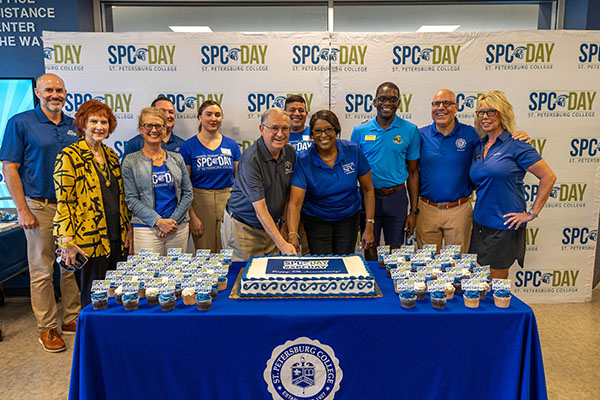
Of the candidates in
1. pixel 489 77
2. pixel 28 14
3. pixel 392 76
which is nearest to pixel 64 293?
pixel 28 14

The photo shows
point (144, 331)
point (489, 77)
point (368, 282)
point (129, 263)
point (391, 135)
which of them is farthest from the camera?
point (489, 77)

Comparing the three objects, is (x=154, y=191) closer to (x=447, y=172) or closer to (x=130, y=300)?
(x=130, y=300)

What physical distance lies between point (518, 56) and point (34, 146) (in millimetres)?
3840

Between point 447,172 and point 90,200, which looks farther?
point 447,172

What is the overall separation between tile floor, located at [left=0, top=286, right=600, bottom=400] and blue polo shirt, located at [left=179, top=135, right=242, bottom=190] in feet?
4.90

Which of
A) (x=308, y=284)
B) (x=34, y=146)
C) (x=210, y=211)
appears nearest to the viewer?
(x=308, y=284)

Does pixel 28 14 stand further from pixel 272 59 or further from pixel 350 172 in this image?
pixel 350 172

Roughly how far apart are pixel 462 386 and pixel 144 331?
1.22 m

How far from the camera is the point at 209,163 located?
2.95 metres

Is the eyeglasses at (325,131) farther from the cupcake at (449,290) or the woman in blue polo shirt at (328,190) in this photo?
the cupcake at (449,290)

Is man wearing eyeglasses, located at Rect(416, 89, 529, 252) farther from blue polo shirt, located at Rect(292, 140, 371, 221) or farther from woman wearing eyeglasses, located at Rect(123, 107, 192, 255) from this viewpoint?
woman wearing eyeglasses, located at Rect(123, 107, 192, 255)

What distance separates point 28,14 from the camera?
12.0 ft

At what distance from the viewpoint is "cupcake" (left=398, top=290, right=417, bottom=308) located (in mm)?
1513

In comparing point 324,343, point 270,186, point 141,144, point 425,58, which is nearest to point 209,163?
point 141,144
